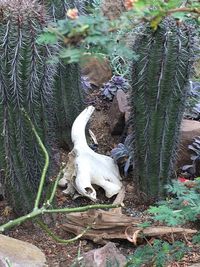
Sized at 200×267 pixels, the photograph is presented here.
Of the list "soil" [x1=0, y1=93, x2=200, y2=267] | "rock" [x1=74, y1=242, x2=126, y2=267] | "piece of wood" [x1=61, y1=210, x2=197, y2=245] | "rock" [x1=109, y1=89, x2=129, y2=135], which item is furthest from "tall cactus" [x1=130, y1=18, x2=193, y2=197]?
"rock" [x1=109, y1=89, x2=129, y2=135]

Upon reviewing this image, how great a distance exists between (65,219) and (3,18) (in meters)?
1.13

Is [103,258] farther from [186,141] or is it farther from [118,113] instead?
[118,113]

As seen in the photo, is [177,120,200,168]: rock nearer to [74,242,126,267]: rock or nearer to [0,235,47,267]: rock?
[74,242,126,267]: rock

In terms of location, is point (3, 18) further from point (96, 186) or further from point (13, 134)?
point (96, 186)

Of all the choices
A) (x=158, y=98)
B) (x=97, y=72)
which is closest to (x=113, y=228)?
(x=158, y=98)

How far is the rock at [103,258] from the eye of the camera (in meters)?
2.53

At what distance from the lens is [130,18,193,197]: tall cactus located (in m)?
2.85

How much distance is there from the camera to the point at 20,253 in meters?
2.63

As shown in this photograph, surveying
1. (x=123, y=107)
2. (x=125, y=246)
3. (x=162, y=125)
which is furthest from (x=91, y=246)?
(x=123, y=107)

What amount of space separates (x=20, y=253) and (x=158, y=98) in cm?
108

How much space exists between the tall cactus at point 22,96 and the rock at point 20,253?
313 mm

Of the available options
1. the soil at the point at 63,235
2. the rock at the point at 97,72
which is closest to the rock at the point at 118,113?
the soil at the point at 63,235

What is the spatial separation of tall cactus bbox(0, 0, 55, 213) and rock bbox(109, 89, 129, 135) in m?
1.05

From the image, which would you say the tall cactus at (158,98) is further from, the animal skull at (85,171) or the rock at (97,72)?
the rock at (97,72)
